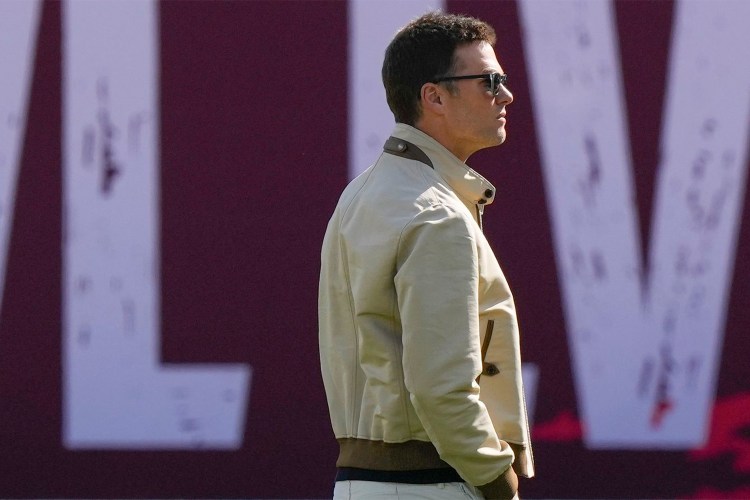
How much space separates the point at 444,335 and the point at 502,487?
30 cm

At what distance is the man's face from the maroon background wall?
2.77 meters

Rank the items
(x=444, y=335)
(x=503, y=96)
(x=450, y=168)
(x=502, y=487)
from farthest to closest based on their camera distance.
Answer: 1. (x=503, y=96)
2. (x=450, y=168)
3. (x=502, y=487)
4. (x=444, y=335)

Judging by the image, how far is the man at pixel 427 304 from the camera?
2057 millimetres

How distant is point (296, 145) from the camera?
5.10 m

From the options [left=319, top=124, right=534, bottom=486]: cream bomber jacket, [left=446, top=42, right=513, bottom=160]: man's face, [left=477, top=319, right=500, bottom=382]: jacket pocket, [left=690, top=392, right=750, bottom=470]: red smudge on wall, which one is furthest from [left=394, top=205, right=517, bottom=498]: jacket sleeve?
[left=690, top=392, right=750, bottom=470]: red smudge on wall

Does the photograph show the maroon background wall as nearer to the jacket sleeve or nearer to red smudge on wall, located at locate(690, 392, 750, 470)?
red smudge on wall, located at locate(690, 392, 750, 470)

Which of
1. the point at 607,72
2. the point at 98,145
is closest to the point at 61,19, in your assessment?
the point at 98,145

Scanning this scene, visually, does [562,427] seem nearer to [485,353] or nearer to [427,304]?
[485,353]

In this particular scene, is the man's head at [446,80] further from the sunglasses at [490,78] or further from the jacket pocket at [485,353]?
the jacket pocket at [485,353]

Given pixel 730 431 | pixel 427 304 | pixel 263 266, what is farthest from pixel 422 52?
pixel 730 431

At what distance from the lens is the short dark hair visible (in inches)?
90.7

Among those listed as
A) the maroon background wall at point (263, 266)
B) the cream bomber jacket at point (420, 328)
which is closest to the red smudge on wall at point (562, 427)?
the maroon background wall at point (263, 266)

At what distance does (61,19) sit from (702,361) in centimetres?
294

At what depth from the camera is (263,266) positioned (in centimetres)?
508
